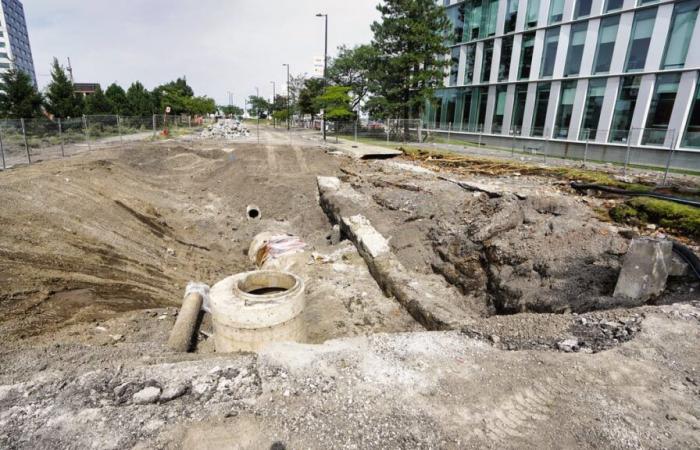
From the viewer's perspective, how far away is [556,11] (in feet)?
77.7

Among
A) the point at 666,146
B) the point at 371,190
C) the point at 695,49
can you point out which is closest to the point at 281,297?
the point at 371,190

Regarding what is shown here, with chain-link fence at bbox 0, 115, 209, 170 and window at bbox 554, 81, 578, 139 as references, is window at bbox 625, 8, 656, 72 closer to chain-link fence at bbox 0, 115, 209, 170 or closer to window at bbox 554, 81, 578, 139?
window at bbox 554, 81, 578, 139

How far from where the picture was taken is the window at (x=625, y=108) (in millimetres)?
19906

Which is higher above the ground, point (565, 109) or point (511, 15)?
point (511, 15)

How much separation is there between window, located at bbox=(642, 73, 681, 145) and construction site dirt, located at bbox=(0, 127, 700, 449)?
10.5 meters

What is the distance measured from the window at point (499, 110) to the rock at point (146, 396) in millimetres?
28814

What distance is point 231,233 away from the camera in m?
14.0

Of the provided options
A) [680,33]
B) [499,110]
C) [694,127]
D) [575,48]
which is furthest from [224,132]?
[694,127]

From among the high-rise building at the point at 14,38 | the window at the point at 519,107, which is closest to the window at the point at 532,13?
the window at the point at 519,107

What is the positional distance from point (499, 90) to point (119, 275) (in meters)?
28.4

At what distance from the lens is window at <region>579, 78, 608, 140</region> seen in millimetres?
21403

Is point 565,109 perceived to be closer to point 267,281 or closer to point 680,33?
point 680,33

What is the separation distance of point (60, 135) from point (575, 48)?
30857 mm

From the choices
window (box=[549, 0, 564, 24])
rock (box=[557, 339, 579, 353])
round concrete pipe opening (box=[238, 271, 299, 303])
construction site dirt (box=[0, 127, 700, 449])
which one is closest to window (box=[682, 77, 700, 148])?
window (box=[549, 0, 564, 24])
